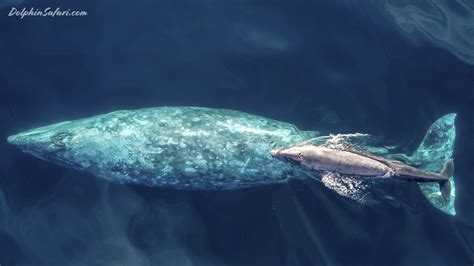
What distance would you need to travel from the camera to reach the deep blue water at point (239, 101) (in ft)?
37.9

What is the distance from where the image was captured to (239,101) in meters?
12.8

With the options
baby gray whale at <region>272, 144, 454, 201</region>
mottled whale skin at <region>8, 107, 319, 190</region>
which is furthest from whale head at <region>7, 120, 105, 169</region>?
baby gray whale at <region>272, 144, 454, 201</region>

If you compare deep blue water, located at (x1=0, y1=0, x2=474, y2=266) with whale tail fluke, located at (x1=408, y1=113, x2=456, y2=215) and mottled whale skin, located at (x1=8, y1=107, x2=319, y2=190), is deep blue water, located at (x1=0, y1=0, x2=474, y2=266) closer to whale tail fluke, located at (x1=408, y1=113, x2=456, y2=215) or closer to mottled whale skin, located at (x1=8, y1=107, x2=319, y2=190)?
whale tail fluke, located at (x1=408, y1=113, x2=456, y2=215)

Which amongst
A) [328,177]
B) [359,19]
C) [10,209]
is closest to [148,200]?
[10,209]

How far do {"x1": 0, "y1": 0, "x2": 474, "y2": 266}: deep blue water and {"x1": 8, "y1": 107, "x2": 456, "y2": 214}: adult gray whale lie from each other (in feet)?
2.67

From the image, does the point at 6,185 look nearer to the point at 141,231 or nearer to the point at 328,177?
the point at 141,231

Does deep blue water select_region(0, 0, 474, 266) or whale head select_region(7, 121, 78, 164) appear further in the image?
deep blue water select_region(0, 0, 474, 266)

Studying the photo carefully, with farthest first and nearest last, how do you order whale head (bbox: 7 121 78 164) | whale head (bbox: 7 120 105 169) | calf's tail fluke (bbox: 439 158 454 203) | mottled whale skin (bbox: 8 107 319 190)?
1. whale head (bbox: 7 121 78 164)
2. whale head (bbox: 7 120 105 169)
3. mottled whale skin (bbox: 8 107 319 190)
4. calf's tail fluke (bbox: 439 158 454 203)

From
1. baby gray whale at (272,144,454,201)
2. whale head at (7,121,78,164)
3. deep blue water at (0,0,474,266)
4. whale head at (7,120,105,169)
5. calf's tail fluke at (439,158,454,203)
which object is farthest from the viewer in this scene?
deep blue water at (0,0,474,266)

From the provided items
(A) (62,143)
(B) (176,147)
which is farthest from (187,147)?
(A) (62,143)

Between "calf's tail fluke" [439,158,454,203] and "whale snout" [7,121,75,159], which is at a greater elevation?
"whale snout" [7,121,75,159]

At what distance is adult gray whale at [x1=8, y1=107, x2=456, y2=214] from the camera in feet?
35.5

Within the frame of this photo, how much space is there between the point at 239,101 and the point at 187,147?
8.62 ft

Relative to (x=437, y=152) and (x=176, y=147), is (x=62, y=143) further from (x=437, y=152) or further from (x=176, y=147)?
(x=437, y=152)
